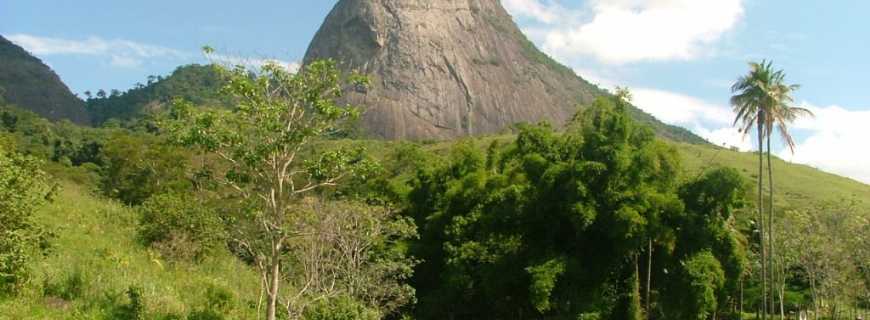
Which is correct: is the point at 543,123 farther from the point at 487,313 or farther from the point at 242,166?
the point at 242,166

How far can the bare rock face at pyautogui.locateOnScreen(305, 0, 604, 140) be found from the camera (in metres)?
115

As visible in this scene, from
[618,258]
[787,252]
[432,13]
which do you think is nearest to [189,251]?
[618,258]

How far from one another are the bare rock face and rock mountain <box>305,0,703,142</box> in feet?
0.51

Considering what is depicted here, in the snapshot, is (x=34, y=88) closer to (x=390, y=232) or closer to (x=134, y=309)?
(x=390, y=232)

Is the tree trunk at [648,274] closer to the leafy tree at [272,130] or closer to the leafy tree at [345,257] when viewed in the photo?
the leafy tree at [345,257]

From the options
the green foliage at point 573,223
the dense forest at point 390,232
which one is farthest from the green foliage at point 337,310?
the green foliage at point 573,223

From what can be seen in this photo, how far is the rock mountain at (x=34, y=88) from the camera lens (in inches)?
4424

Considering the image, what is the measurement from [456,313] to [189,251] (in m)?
12.4

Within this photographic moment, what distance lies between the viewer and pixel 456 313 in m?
26.9

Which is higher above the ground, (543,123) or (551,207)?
(543,123)

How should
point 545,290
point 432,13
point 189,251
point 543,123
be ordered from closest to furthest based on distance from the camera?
point 189,251 < point 545,290 < point 543,123 < point 432,13

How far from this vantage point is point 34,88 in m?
116

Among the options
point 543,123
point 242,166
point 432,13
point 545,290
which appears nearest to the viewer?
point 242,166

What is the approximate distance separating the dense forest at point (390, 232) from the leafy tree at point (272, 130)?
37 millimetres
